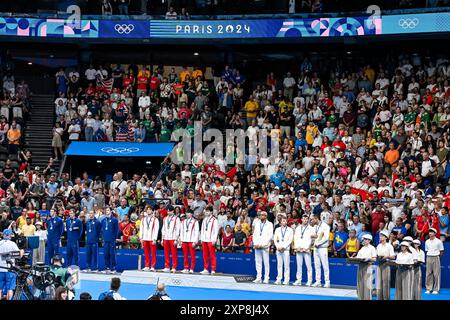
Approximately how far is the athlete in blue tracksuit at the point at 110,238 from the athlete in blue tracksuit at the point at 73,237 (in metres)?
0.85

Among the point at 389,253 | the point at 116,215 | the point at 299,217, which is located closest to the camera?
the point at 389,253

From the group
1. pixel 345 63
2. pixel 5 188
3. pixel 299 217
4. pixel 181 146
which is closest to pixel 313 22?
pixel 345 63

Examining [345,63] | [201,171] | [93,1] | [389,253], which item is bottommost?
[389,253]

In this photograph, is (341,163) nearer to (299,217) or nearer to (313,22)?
(299,217)

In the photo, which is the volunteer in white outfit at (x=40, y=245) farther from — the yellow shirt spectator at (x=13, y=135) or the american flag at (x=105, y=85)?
the american flag at (x=105, y=85)

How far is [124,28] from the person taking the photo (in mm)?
36688

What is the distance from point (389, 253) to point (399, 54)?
16.2 meters

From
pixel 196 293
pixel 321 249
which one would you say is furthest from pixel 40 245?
→ pixel 321 249

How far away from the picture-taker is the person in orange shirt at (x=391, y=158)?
97.7 feet

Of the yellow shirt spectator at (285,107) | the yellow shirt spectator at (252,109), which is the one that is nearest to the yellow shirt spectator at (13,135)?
the yellow shirt spectator at (252,109)

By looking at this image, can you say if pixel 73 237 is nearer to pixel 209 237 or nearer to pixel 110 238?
pixel 110 238

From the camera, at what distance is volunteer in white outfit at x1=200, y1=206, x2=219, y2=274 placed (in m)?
27.2

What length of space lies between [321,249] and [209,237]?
3.49 m

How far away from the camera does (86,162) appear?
37.2 meters
